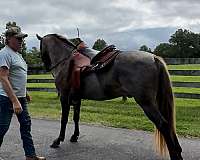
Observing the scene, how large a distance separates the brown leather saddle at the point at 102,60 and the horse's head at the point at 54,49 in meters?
0.83

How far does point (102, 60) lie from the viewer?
6875 mm

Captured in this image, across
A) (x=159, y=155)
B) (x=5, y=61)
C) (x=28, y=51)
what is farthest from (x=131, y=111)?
(x=28, y=51)

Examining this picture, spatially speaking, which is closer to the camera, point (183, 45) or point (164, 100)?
point (164, 100)

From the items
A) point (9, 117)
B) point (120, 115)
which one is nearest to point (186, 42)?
point (120, 115)

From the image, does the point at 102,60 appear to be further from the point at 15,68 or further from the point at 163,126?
the point at 15,68

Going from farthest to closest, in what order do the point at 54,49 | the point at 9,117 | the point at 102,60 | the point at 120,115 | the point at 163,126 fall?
the point at 120,115 → the point at 54,49 → the point at 102,60 → the point at 163,126 → the point at 9,117

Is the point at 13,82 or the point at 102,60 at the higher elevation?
the point at 102,60

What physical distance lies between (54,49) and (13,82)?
2.43 meters

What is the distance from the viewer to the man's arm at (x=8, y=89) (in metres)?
5.50

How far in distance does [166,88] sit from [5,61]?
2398 mm

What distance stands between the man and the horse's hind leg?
1749 millimetres

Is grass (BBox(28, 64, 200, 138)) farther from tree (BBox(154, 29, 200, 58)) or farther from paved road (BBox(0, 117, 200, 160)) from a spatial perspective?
tree (BBox(154, 29, 200, 58))

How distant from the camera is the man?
18.2 feet

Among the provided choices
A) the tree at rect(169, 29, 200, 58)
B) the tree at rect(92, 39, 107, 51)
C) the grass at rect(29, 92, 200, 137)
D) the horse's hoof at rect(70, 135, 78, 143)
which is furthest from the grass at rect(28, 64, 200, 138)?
the tree at rect(169, 29, 200, 58)
